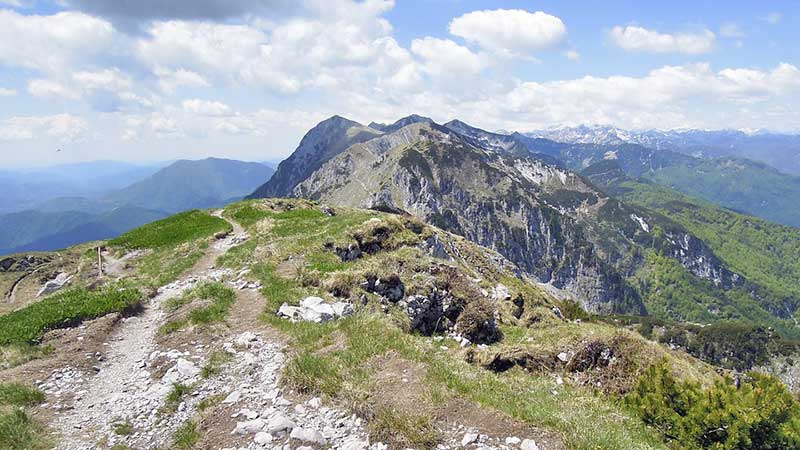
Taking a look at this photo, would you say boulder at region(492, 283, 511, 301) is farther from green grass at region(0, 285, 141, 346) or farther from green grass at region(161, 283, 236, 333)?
green grass at region(0, 285, 141, 346)

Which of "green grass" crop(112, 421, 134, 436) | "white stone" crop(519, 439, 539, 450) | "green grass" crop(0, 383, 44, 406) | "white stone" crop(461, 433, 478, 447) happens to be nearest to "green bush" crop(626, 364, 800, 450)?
"white stone" crop(519, 439, 539, 450)

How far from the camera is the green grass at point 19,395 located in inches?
441

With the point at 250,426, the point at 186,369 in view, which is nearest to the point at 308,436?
the point at 250,426

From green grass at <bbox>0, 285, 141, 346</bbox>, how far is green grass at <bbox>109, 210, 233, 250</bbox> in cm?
1389

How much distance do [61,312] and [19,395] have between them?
643cm

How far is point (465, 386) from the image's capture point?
10.9 meters

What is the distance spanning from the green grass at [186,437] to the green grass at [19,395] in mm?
4876

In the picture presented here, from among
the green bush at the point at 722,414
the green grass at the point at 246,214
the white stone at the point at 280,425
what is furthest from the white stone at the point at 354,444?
the green grass at the point at 246,214

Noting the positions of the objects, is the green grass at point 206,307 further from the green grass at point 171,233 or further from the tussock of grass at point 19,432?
the green grass at point 171,233

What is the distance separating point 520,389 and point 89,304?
1783 centimetres

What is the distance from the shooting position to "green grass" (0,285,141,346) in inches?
601

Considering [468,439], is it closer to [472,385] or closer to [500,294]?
[472,385]

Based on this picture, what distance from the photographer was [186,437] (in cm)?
984

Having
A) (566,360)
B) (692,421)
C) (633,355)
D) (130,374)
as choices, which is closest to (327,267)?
(130,374)
